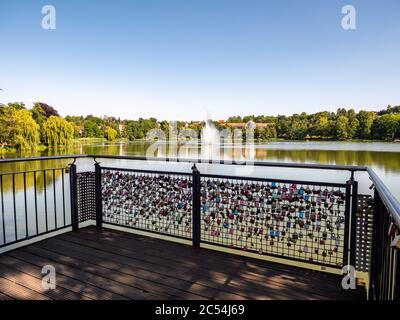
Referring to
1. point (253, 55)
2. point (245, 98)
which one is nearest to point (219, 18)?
point (253, 55)

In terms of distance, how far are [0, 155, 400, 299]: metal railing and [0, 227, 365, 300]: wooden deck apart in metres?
0.21

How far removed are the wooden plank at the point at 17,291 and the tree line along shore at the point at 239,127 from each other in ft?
84.9

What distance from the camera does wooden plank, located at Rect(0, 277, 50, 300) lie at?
2.06 m

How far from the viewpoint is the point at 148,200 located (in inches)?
135

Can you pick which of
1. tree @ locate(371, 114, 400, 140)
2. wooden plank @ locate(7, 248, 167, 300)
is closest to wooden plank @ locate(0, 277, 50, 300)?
wooden plank @ locate(7, 248, 167, 300)

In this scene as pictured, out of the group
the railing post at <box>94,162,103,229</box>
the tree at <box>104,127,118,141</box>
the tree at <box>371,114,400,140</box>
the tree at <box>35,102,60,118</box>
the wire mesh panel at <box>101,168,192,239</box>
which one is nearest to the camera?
the wire mesh panel at <box>101,168,192,239</box>

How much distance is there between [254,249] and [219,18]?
15.6 m

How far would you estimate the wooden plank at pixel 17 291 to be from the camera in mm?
2061

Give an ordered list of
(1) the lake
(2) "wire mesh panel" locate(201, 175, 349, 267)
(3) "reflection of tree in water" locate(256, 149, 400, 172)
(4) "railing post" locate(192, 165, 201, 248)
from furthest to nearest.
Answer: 1. (3) "reflection of tree in water" locate(256, 149, 400, 172)
2. (1) the lake
3. (4) "railing post" locate(192, 165, 201, 248)
4. (2) "wire mesh panel" locate(201, 175, 349, 267)

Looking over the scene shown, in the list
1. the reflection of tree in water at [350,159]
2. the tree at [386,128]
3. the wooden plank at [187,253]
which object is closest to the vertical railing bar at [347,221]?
the wooden plank at [187,253]
